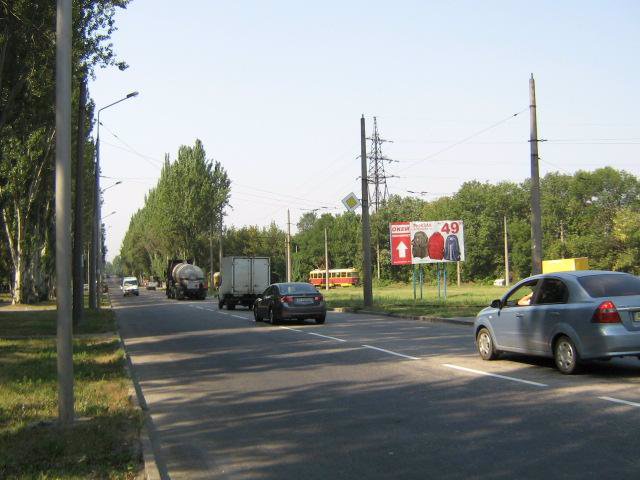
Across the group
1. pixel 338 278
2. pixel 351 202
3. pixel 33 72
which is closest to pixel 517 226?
pixel 338 278

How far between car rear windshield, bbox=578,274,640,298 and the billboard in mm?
24932

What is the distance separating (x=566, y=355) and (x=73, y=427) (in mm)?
7047

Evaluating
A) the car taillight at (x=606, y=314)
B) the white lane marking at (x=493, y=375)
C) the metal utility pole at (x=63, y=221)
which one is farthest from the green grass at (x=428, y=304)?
the metal utility pole at (x=63, y=221)

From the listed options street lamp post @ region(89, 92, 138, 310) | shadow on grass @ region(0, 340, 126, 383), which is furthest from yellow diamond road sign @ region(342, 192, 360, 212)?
shadow on grass @ region(0, 340, 126, 383)

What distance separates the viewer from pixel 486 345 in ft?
41.8

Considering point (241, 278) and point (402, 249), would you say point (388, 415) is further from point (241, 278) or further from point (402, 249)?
point (241, 278)

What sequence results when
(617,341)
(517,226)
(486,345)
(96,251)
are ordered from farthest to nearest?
(517,226) → (96,251) → (486,345) → (617,341)

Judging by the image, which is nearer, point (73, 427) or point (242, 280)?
point (73, 427)

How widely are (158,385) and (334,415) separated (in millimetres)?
4032

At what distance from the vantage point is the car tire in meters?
12.5

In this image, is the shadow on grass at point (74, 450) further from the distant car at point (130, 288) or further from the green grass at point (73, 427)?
the distant car at point (130, 288)

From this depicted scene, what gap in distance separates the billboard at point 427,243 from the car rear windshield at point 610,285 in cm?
2493

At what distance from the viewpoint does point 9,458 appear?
20.3 ft

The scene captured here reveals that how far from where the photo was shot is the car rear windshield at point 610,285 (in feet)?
33.7
